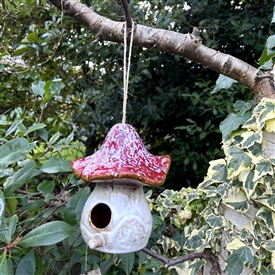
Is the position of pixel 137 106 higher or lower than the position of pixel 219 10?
lower

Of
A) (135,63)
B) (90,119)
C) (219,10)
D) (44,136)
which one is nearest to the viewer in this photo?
(44,136)

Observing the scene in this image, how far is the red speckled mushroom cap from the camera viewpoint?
0.51m

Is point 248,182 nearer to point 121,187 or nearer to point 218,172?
point 218,172

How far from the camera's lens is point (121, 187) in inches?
23.6

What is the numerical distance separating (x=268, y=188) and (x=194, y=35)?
1.25ft

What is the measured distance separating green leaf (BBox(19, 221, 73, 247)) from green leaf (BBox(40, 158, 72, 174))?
15 cm

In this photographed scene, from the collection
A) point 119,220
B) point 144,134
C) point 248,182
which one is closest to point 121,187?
point 119,220

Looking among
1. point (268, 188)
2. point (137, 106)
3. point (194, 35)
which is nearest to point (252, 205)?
point (268, 188)

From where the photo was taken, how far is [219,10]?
1551mm

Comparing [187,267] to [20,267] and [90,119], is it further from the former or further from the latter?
[90,119]

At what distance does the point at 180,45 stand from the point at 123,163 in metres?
0.30

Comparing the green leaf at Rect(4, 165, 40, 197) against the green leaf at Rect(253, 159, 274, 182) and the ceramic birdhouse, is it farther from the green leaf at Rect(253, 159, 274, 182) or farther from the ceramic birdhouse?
the green leaf at Rect(253, 159, 274, 182)

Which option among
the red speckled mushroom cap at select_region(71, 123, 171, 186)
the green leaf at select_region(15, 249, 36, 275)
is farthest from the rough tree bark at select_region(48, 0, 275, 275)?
the green leaf at select_region(15, 249, 36, 275)

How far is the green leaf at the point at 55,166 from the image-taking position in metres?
0.66
